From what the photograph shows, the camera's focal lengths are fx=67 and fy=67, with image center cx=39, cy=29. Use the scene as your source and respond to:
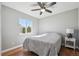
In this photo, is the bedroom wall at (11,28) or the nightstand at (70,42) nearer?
the bedroom wall at (11,28)

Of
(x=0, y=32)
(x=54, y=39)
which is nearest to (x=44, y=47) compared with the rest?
(x=54, y=39)

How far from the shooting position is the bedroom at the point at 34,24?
1.01 meters

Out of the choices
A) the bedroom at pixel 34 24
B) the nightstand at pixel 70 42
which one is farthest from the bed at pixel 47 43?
the nightstand at pixel 70 42

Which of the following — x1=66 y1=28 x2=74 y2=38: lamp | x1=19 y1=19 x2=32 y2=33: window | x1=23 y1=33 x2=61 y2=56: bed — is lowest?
x1=23 y1=33 x2=61 y2=56: bed

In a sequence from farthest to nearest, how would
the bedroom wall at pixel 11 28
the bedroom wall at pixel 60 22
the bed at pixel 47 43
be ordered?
the bed at pixel 47 43 < the bedroom wall at pixel 60 22 < the bedroom wall at pixel 11 28

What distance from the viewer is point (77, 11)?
1098 millimetres

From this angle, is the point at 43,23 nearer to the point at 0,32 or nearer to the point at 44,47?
the point at 44,47

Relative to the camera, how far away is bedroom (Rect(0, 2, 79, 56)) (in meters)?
1.01

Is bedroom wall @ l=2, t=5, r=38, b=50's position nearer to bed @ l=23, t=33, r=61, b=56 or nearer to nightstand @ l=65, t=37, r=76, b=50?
bed @ l=23, t=33, r=61, b=56

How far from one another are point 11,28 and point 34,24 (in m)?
0.38

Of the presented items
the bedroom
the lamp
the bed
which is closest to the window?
the bedroom

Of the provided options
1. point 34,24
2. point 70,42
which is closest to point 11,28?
point 34,24

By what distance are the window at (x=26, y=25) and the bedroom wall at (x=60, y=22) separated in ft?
0.65

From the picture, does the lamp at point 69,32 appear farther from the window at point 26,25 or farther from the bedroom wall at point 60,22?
the window at point 26,25
